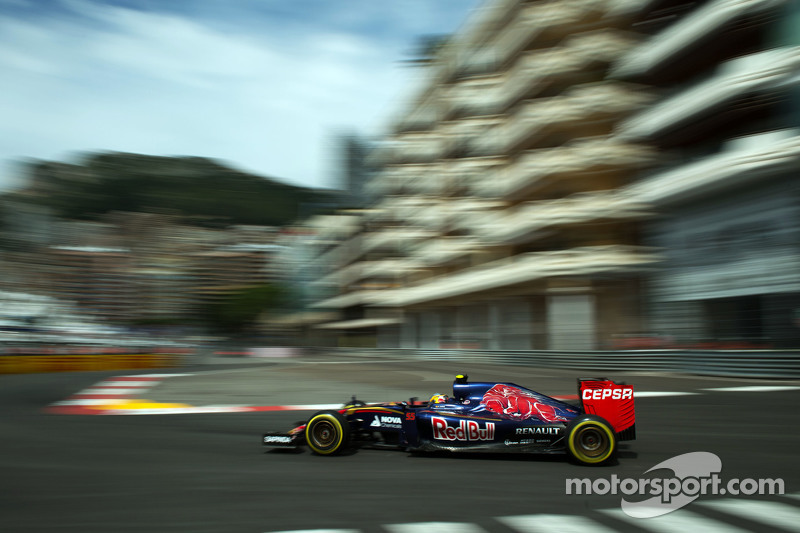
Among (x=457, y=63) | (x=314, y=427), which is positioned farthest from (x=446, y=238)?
(x=314, y=427)

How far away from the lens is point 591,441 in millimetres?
6336

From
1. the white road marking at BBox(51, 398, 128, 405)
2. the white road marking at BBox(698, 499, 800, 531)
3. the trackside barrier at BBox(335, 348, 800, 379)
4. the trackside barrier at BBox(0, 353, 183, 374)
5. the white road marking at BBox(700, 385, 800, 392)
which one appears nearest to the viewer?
the white road marking at BBox(698, 499, 800, 531)

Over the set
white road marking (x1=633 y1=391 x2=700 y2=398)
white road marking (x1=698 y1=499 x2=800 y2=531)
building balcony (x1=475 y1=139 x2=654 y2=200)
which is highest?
building balcony (x1=475 y1=139 x2=654 y2=200)

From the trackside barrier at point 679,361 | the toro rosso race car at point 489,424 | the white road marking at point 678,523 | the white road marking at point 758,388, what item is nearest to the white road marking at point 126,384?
the toro rosso race car at point 489,424

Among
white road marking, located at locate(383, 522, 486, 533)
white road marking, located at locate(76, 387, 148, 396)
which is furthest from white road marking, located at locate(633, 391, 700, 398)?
white road marking, located at locate(76, 387, 148, 396)

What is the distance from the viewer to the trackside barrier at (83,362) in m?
25.5

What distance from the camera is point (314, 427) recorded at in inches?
279

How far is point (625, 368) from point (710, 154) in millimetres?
6923

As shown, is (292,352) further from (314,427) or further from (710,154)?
(314,427)

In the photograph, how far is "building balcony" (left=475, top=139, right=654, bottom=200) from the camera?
84.3ft

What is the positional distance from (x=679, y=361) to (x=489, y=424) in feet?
42.2

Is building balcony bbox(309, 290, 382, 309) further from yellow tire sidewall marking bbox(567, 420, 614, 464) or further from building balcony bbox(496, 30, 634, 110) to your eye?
yellow tire sidewall marking bbox(567, 420, 614, 464)

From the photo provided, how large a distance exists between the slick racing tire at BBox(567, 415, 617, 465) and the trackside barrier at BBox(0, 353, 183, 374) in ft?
80.2

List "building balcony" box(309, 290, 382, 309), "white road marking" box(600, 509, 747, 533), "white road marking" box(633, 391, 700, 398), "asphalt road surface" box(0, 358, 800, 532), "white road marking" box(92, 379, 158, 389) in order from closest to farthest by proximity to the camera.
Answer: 1. "white road marking" box(600, 509, 747, 533)
2. "asphalt road surface" box(0, 358, 800, 532)
3. "white road marking" box(633, 391, 700, 398)
4. "white road marking" box(92, 379, 158, 389)
5. "building balcony" box(309, 290, 382, 309)
